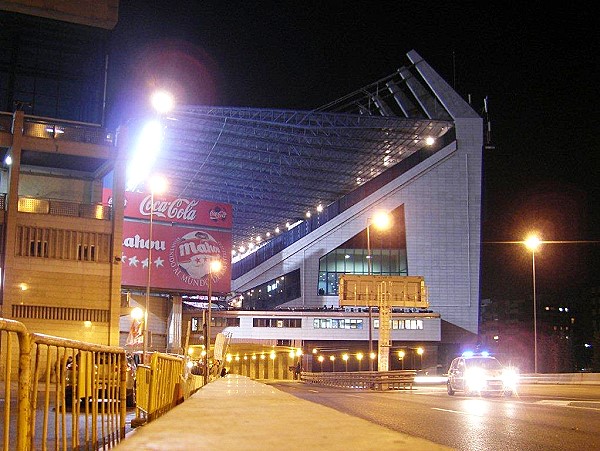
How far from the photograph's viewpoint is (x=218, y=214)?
60938 mm

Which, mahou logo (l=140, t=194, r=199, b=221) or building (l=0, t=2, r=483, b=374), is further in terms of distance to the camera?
building (l=0, t=2, r=483, b=374)

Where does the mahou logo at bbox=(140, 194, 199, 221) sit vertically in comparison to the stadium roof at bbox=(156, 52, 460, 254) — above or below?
below

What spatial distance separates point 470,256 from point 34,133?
49180mm

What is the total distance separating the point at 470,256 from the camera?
255ft

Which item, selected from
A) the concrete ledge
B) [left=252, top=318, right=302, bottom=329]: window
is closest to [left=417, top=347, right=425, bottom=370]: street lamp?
[left=252, top=318, right=302, bottom=329]: window

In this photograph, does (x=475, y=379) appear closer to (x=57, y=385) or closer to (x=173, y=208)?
(x=57, y=385)

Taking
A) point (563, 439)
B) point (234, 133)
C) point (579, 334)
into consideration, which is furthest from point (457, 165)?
point (579, 334)

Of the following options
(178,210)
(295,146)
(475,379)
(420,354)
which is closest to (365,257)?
(420,354)

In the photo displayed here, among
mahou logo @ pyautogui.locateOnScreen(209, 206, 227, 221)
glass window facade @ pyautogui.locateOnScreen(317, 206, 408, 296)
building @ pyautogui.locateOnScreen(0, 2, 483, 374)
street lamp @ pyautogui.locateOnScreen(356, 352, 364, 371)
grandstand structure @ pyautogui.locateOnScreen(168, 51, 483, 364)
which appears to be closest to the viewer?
mahou logo @ pyautogui.locateOnScreen(209, 206, 227, 221)

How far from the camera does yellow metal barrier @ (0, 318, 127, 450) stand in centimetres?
518

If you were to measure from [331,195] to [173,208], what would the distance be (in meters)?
28.0

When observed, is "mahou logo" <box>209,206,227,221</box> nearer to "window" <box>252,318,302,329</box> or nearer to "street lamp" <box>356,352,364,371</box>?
"window" <box>252,318,302,329</box>

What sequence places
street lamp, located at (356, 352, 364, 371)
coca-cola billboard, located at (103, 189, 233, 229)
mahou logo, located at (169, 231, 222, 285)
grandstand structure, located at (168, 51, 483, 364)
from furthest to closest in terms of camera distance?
street lamp, located at (356, 352, 364, 371) < grandstand structure, located at (168, 51, 483, 364) < mahou logo, located at (169, 231, 222, 285) < coca-cola billboard, located at (103, 189, 233, 229)

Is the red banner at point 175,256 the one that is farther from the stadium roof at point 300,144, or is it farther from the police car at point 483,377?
the police car at point 483,377
